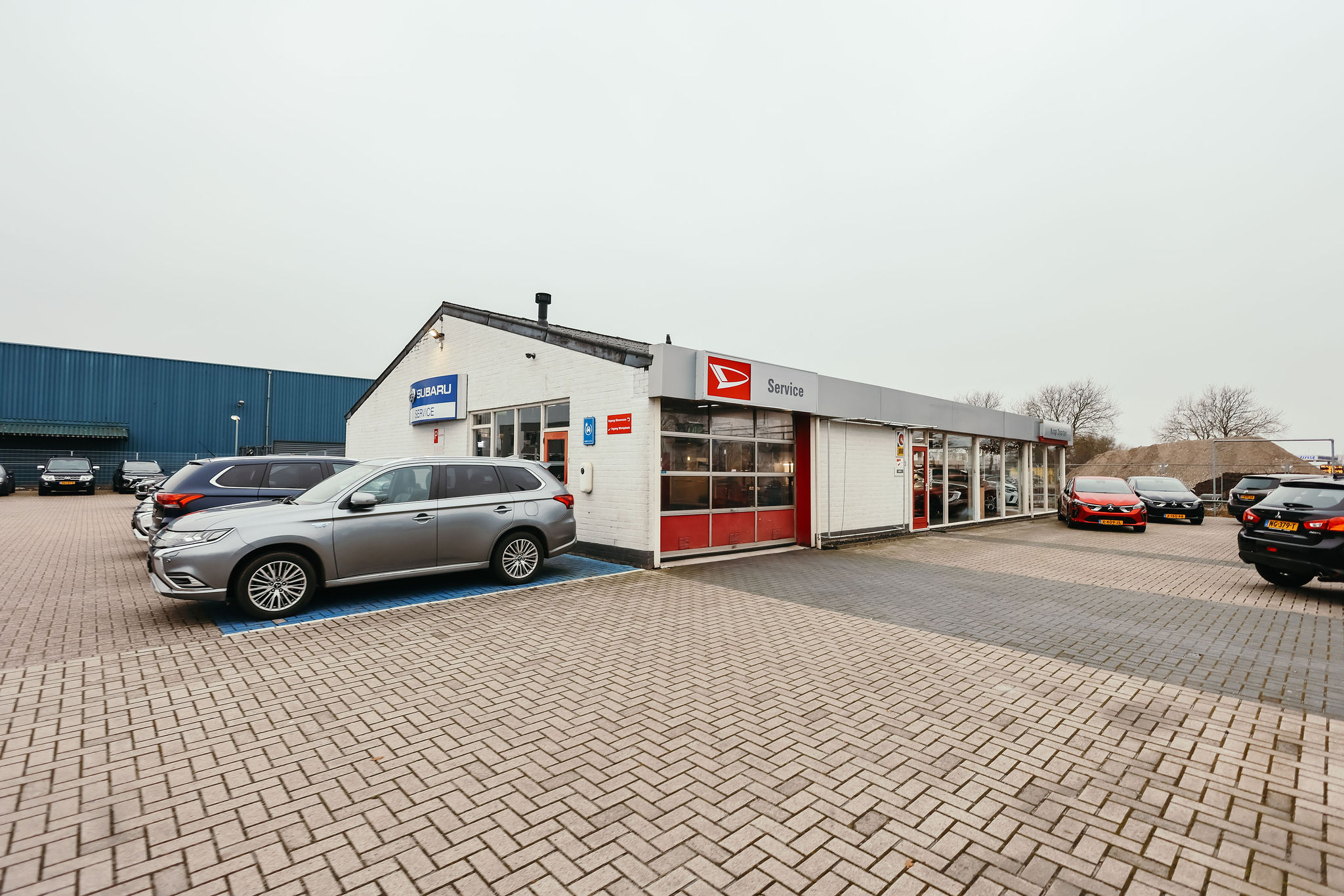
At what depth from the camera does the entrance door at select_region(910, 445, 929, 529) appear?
48.3 ft

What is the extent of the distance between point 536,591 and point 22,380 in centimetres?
3837

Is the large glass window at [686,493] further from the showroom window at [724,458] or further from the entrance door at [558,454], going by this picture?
the entrance door at [558,454]

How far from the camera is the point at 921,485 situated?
1491 centimetres

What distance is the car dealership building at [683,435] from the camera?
9453 millimetres

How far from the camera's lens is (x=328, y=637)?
545 cm

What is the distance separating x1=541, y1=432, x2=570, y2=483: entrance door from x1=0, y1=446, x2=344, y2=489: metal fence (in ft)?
70.2

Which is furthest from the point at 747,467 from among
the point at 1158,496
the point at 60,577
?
the point at 1158,496

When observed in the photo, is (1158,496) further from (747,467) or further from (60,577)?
(60,577)

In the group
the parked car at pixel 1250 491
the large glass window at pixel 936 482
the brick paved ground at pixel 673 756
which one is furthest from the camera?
the parked car at pixel 1250 491

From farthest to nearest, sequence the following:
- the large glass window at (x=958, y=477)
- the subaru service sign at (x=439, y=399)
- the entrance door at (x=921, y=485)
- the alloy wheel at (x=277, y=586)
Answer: the large glass window at (x=958, y=477)
the entrance door at (x=921, y=485)
the subaru service sign at (x=439, y=399)
the alloy wheel at (x=277, y=586)

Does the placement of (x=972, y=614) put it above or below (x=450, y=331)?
below

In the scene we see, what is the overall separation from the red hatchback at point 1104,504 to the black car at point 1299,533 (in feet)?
24.0

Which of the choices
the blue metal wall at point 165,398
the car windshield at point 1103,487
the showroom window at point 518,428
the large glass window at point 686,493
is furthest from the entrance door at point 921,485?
the blue metal wall at point 165,398

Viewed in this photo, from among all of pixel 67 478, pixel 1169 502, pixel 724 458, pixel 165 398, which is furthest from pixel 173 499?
pixel 165 398
